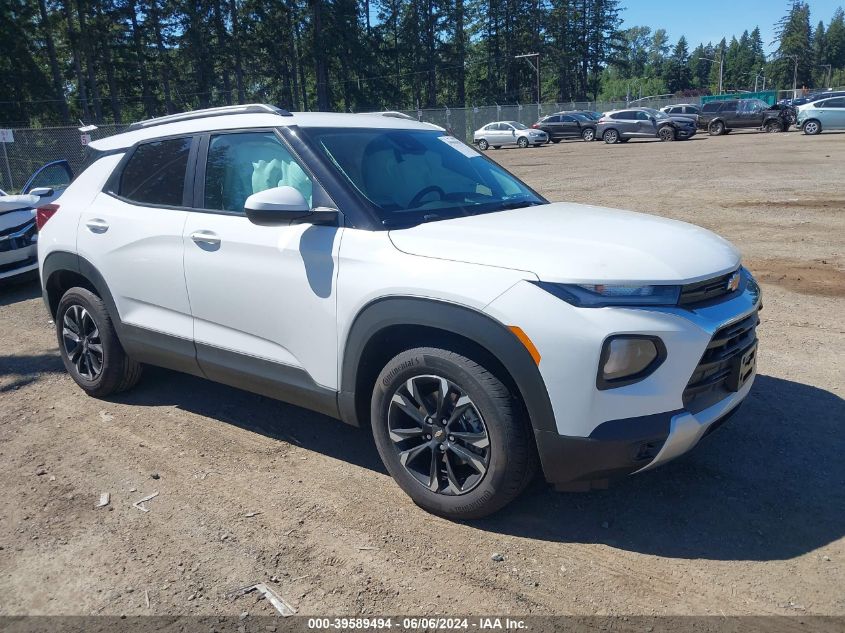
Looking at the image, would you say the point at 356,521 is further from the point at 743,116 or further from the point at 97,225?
the point at 743,116

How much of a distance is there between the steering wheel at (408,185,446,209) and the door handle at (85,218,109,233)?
2.20 meters

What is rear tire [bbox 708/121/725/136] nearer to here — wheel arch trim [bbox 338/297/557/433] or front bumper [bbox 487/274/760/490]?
front bumper [bbox 487/274/760/490]

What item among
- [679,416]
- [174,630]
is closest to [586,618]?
[679,416]

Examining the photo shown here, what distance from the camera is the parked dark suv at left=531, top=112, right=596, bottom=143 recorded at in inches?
1629

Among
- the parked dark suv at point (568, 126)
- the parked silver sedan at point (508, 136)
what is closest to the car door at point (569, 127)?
the parked dark suv at point (568, 126)

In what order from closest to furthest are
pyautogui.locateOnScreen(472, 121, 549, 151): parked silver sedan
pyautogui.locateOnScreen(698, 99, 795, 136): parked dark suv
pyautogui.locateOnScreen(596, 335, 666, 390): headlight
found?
pyautogui.locateOnScreen(596, 335, 666, 390): headlight < pyautogui.locateOnScreen(698, 99, 795, 136): parked dark suv < pyautogui.locateOnScreen(472, 121, 549, 151): parked silver sedan

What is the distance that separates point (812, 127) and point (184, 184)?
35084 mm

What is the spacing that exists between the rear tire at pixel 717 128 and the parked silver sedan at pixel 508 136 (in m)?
9.00

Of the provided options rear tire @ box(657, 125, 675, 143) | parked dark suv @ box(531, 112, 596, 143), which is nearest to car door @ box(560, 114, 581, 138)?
parked dark suv @ box(531, 112, 596, 143)

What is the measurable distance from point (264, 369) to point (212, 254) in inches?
28.7

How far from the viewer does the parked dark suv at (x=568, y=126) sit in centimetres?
4138

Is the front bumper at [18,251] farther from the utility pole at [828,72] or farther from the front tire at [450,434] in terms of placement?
the utility pole at [828,72]

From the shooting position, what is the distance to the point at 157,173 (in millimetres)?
4441

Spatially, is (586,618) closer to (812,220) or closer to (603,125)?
(812,220)
